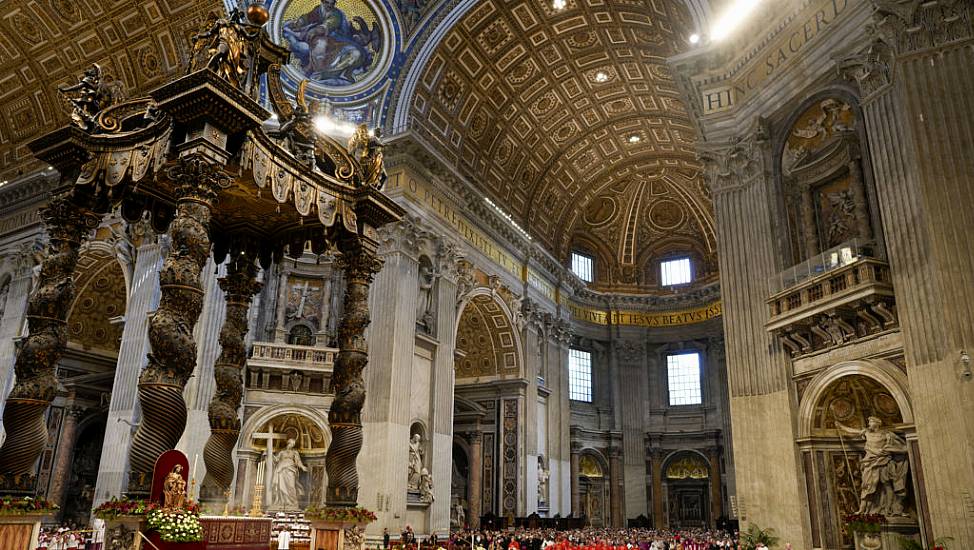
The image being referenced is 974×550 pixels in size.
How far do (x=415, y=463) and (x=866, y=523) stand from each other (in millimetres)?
10556

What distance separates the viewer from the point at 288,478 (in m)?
16.2

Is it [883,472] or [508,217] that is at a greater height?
[508,217]

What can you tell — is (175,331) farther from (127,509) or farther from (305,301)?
(305,301)

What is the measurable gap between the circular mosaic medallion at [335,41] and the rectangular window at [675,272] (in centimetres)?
1646

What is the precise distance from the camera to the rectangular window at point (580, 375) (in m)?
28.3

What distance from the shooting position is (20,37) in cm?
1839

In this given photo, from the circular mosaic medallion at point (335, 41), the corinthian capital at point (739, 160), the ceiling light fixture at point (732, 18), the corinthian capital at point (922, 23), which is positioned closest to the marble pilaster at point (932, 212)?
the corinthian capital at point (922, 23)

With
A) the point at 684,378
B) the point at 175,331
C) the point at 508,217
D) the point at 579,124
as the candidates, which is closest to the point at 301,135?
the point at 175,331

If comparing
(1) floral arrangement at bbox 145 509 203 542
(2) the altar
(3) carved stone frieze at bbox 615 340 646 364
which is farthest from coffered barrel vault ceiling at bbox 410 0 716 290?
(1) floral arrangement at bbox 145 509 203 542

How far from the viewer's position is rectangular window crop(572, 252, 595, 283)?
1169 inches

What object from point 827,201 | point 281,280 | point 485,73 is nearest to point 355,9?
point 485,73

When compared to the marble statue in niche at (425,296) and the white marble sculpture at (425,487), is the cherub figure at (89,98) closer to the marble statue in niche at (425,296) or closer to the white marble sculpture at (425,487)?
the marble statue in niche at (425,296)

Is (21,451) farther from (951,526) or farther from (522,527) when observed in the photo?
(522,527)

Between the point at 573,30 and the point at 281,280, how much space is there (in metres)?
11.0
